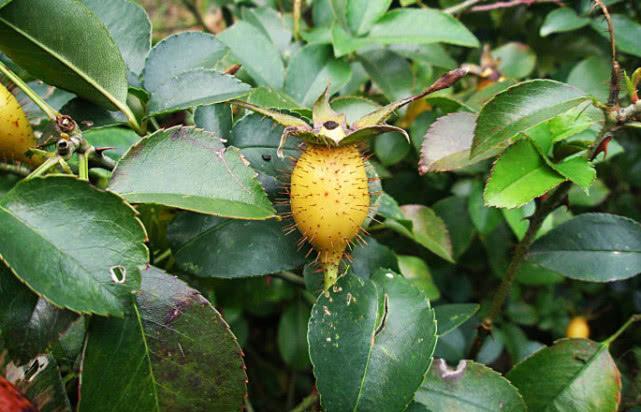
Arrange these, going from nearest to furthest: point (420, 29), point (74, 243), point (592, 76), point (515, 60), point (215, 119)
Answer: point (74, 243)
point (215, 119)
point (420, 29)
point (592, 76)
point (515, 60)

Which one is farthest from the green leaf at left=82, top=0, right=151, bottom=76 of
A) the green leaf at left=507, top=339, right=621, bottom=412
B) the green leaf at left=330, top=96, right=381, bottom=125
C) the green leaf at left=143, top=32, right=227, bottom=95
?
the green leaf at left=507, top=339, right=621, bottom=412

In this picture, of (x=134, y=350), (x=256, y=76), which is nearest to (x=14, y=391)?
(x=134, y=350)

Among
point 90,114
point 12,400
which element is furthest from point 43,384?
point 90,114

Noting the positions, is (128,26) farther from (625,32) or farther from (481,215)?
(625,32)

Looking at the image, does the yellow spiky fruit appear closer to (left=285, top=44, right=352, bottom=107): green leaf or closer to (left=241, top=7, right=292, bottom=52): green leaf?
(left=285, top=44, right=352, bottom=107): green leaf

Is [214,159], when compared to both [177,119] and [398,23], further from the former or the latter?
[398,23]

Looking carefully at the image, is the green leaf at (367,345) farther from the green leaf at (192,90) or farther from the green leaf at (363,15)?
the green leaf at (363,15)

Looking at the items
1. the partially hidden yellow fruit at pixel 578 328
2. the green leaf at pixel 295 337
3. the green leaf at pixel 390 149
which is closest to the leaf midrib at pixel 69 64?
the green leaf at pixel 390 149
